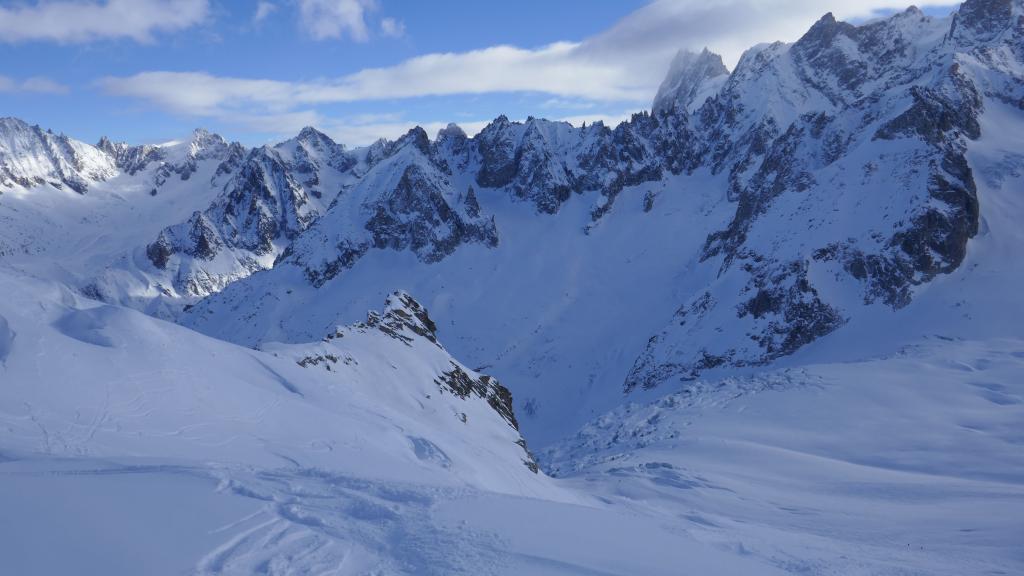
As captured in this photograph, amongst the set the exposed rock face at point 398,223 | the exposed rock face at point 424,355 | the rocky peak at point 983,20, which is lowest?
the exposed rock face at point 424,355

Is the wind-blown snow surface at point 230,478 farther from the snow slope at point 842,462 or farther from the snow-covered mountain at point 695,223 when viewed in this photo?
the snow-covered mountain at point 695,223

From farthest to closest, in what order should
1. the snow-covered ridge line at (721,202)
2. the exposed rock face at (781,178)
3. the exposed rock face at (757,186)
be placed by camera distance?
the snow-covered ridge line at (721,202)
the exposed rock face at (757,186)
the exposed rock face at (781,178)

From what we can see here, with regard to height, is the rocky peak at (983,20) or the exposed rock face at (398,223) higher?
the rocky peak at (983,20)

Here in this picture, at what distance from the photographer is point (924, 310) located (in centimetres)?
6141

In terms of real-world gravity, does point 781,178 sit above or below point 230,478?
above

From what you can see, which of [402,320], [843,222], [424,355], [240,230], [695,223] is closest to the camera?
[424,355]

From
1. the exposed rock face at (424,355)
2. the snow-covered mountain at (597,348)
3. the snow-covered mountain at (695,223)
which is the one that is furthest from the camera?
the snow-covered mountain at (695,223)

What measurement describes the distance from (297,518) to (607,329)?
3249 inches

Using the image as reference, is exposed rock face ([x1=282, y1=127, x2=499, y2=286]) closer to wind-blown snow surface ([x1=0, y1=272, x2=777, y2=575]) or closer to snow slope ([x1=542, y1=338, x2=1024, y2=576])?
snow slope ([x1=542, y1=338, x2=1024, y2=576])

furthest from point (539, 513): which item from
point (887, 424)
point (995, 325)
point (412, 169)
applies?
point (412, 169)

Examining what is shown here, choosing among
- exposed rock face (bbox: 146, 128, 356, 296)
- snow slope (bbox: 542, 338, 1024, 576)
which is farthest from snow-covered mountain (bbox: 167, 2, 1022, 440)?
exposed rock face (bbox: 146, 128, 356, 296)

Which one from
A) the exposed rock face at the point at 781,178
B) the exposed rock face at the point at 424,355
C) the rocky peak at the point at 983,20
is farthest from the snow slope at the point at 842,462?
the rocky peak at the point at 983,20

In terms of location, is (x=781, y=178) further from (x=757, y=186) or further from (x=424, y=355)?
(x=424, y=355)

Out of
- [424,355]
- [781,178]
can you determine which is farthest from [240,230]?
[424,355]
